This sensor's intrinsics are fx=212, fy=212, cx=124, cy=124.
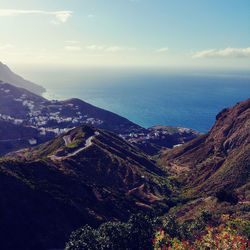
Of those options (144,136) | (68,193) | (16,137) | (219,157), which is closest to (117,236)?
(68,193)

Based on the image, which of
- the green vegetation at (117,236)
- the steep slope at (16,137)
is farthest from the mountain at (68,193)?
the steep slope at (16,137)

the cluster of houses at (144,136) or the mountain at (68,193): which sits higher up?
the mountain at (68,193)

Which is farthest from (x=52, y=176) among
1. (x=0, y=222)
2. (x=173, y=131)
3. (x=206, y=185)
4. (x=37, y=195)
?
(x=173, y=131)

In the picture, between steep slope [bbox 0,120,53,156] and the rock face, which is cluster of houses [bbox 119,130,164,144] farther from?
steep slope [bbox 0,120,53,156]

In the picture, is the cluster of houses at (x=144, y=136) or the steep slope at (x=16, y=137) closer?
the steep slope at (x=16, y=137)

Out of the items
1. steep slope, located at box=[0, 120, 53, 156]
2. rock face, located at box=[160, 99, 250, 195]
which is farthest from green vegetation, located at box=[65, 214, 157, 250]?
steep slope, located at box=[0, 120, 53, 156]

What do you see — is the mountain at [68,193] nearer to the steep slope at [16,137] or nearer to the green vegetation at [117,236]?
the green vegetation at [117,236]

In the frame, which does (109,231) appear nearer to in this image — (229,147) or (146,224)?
(146,224)
